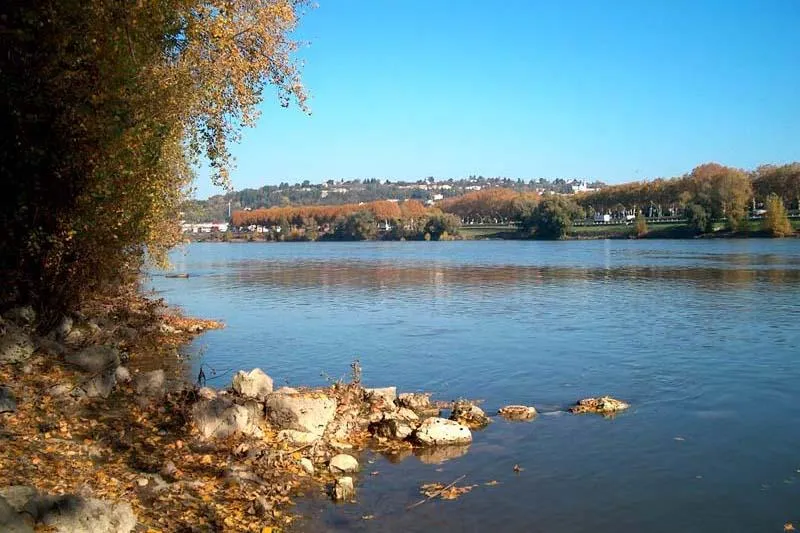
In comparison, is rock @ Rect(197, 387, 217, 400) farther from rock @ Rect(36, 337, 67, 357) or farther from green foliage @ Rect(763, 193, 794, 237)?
green foliage @ Rect(763, 193, 794, 237)

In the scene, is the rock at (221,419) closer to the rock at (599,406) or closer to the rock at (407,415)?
the rock at (407,415)

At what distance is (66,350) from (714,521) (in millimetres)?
12360

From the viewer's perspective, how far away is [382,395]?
1606 cm

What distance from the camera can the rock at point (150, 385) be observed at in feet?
44.0

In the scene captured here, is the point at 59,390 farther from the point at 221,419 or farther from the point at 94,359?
the point at 221,419

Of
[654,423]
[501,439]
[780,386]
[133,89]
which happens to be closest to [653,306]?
[780,386]

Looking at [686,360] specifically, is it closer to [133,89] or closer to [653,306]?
[653,306]

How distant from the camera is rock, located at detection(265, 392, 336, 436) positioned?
13.0m

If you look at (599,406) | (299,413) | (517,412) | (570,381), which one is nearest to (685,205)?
(570,381)

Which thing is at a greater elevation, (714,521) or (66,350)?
(66,350)

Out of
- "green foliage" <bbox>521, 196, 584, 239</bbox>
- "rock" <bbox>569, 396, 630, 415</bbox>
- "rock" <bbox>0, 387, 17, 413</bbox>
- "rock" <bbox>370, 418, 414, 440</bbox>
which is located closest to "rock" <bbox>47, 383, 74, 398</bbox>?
"rock" <bbox>0, 387, 17, 413</bbox>

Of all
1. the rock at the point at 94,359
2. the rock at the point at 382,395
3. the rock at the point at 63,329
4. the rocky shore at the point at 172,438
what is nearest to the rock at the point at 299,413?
the rocky shore at the point at 172,438

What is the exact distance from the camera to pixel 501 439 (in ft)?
46.3

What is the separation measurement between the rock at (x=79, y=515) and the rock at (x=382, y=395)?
8.26m
